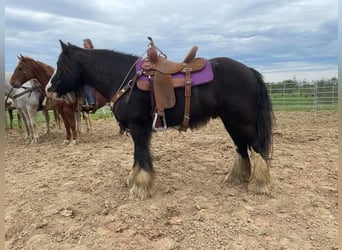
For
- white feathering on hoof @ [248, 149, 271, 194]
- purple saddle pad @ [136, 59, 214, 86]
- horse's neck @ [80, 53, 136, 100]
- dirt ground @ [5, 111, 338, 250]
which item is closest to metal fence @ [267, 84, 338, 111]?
dirt ground @ [5, 111, 338, 250]

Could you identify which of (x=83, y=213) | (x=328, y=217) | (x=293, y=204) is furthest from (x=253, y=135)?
(x=83, y=213)

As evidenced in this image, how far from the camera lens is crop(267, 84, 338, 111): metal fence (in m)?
13.8

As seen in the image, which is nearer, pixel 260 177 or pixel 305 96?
pixel 260 177

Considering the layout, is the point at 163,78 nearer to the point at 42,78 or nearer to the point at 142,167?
the point at 142,167

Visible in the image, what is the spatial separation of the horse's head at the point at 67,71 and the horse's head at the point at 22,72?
3.40 meters

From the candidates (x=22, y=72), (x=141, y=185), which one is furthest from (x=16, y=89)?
(x=141, y=185)

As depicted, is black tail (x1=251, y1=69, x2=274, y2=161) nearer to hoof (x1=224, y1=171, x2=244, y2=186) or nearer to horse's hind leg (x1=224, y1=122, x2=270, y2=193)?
horse's hind leg (x1=224, y1=122, x2=270, y2=193)

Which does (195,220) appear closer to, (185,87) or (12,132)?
(185,87)

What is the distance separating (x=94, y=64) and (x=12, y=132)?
691cm

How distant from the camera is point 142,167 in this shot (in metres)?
3.56

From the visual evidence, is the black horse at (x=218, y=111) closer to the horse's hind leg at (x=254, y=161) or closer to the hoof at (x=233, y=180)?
the horse's hind leg at (x=254, y=161)

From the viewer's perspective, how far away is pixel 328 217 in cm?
300

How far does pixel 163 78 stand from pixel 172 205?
4.57ft

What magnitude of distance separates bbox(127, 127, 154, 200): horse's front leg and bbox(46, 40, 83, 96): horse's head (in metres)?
1.02
